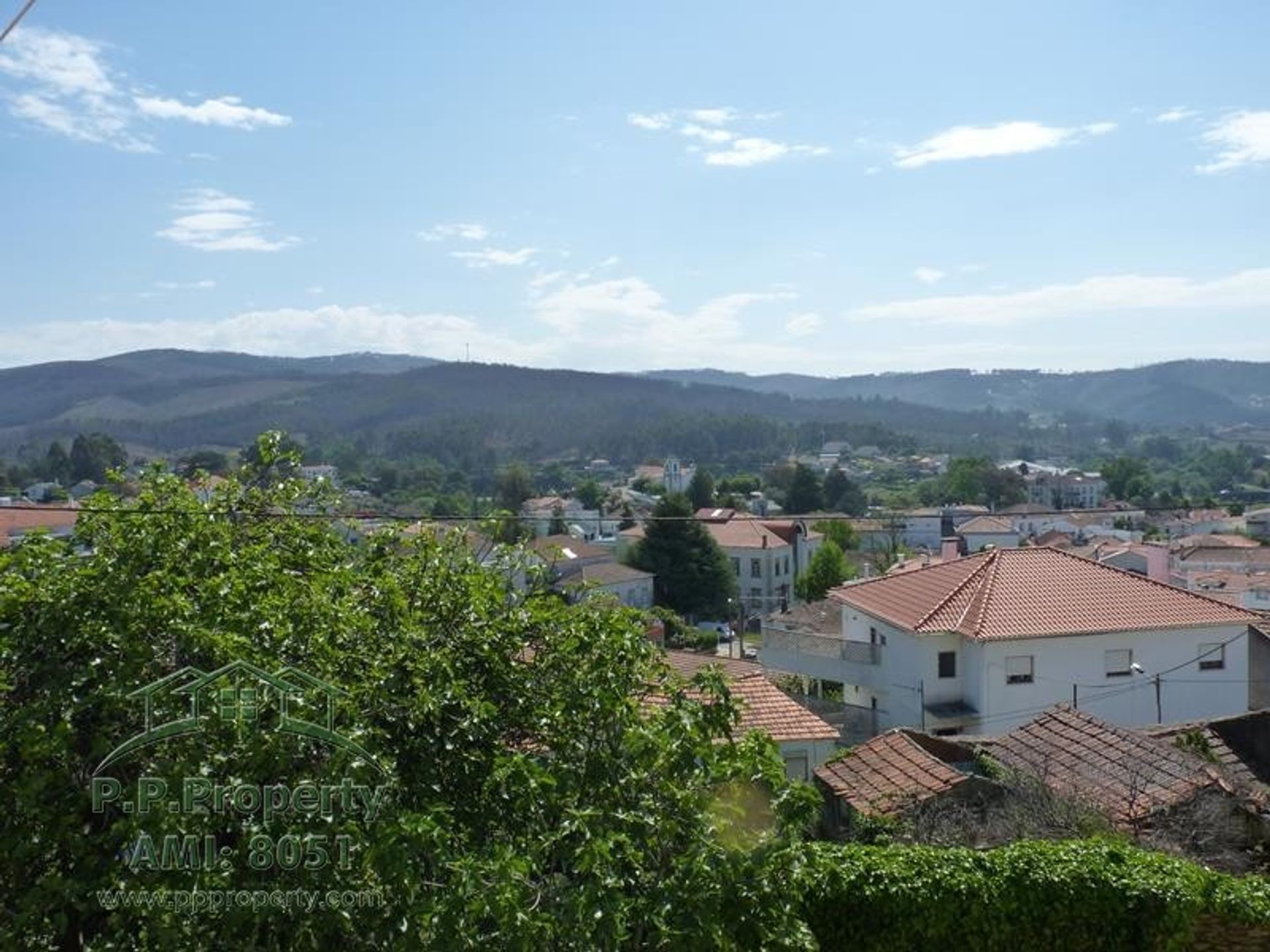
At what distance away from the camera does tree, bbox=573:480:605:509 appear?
90113 mm

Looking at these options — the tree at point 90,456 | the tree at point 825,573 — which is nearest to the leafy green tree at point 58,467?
the tree at point 90,456

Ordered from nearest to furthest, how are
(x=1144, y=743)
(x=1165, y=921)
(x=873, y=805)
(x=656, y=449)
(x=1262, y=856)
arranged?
(x=1165, y=921) < (x=1262, y=856) < (x=873, y=805) < (x=1144, y=743) < (x=656, y=449)

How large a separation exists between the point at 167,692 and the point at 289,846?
3.31 ft

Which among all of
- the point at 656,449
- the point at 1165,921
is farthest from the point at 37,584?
the point at 656,449

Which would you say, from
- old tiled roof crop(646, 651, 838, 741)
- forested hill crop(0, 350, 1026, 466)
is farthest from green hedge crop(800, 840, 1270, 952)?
forested hill crop(0, 350, 1026, 466)

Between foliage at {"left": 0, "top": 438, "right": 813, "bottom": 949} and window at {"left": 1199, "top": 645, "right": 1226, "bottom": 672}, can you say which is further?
window at {"left": 1199, "top": 645, "right": 1226, "bottom": 672}

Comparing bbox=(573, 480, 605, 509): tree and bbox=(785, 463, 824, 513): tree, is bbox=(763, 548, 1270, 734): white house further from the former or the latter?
bbox=(573, 480, 605, 509): tree

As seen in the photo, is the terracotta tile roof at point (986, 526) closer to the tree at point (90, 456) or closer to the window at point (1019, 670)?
the window at point (1019, 670)

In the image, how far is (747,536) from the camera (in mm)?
57438

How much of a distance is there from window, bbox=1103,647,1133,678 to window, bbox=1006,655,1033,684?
4.65 feet

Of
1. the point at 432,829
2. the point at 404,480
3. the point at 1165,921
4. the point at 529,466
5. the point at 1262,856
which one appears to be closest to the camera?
the point at 432,829

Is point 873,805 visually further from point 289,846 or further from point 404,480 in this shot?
point 404,480

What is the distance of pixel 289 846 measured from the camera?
5125 millimetres

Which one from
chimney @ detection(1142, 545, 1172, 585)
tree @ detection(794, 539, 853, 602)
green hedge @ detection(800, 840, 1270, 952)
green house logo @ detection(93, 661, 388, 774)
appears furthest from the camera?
tree @ detection(794, 539, 853, 602)
